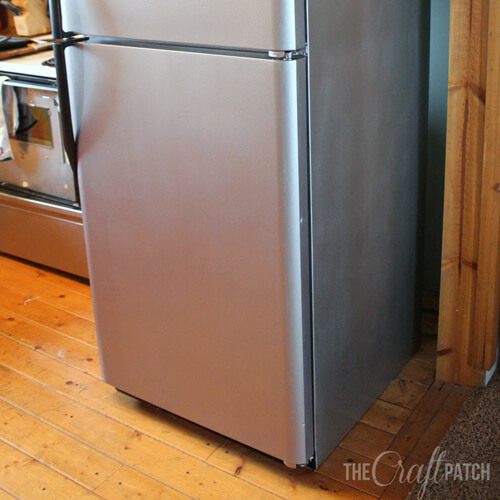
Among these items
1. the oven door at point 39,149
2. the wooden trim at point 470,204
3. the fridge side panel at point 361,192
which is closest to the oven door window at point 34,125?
the oven door at point 39,149

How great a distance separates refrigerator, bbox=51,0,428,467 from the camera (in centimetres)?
144

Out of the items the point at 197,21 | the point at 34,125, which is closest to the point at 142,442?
the point at 197,21

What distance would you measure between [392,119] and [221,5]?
1.81ft

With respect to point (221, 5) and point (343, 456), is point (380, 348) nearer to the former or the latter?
point (343, 456)

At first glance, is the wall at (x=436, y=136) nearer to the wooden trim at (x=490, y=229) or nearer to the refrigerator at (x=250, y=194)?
the refrigerator at (x=250, y=194)

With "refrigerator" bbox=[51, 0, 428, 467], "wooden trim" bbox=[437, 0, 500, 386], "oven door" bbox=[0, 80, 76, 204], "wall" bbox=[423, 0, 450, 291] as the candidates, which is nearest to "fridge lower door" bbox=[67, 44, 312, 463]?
"refrigerator" bbox=[51, 0, 428, 467]

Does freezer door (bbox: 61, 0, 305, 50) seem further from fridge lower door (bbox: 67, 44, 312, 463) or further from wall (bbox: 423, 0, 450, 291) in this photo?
wall (bbox: 423, 0, 450, 291)

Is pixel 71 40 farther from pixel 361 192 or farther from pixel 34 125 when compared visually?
pixel 34 125

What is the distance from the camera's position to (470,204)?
5.99ft

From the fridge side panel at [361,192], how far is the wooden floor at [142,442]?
8 centimetres

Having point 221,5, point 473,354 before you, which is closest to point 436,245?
point 473,354

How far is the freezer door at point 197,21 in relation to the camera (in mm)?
1340

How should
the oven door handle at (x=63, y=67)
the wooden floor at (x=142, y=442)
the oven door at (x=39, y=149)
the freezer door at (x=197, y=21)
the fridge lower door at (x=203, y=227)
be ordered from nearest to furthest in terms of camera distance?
the freezer door at (x=197, y=21) → the fridge lower door at (x=203, y=227) → the oven door handle at (x=63, y=67) → the wooden floor at (x=142, y=442) → the oven door at (x=39, y=149)

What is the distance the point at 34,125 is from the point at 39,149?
0.08 m
